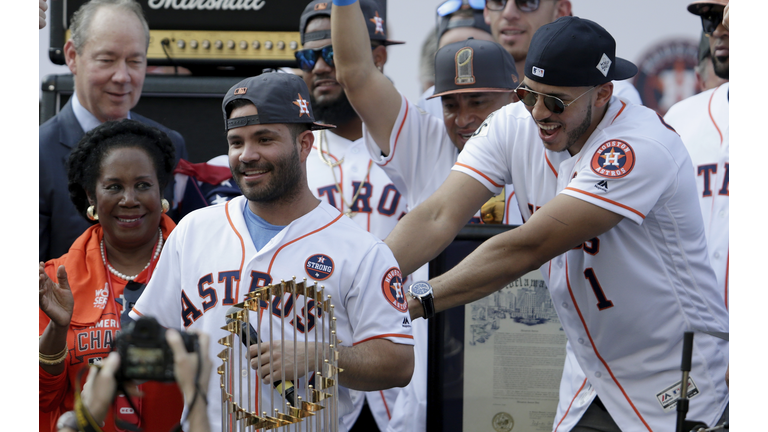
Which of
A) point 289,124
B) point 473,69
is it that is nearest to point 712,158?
point 473,69

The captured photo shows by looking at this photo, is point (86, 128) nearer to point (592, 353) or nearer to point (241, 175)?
point (241, 175)

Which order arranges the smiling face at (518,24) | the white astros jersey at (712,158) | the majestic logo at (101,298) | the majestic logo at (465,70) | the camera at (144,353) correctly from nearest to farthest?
1. the camera at (144,353)
2. the majestic logo at (101,298)
3. the majestic logo at (465,70)
4. the white astros jersey at (712,158)
5. the smiling face at (518,24)

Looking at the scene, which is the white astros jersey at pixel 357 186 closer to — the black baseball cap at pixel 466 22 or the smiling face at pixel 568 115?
the black baseball cap at pixel 466 22

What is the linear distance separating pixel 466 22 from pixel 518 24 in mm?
340

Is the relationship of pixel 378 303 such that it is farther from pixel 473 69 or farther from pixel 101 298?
pixel 473 69

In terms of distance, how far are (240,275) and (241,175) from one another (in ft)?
0.94

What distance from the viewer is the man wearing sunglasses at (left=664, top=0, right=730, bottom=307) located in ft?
11.1

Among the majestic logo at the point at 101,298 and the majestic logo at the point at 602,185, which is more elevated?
the majestic logo at the point at 602,185

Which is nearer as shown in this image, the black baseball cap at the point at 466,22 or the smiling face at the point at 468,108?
the smiling face at the point at 468,108

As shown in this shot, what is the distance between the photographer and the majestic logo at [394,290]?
2.16 m

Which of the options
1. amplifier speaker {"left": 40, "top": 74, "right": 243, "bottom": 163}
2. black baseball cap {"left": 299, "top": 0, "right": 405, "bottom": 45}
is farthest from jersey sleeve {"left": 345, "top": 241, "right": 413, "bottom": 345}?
amplifier speaker {"left": 40, "top": 74, "right": 243, "bottom": 163}

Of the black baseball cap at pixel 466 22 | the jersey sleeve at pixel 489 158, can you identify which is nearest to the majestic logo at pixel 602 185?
the jersey sleeve at pixel 489 158

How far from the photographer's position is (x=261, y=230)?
2.31 m

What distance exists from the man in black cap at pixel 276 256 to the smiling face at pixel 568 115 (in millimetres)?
647
